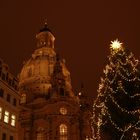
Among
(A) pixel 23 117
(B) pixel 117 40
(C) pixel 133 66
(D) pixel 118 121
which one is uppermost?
(A) pixel 23 117

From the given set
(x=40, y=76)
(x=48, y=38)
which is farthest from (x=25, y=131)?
(x=48, y=38)

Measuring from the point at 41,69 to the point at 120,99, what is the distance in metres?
70.8

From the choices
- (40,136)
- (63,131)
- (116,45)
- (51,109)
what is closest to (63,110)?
(51,109)

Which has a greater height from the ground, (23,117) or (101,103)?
(23,117)

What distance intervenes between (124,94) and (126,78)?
133 cm

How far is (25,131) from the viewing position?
263 feet

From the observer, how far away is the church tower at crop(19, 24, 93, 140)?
258ft

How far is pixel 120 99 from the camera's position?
27.1m

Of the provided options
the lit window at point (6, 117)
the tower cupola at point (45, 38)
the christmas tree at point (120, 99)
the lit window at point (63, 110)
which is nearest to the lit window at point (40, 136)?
the lit window at point (63, 110)

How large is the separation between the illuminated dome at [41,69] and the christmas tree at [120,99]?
A: 63015mm

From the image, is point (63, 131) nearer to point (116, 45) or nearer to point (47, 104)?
point (47, 104)

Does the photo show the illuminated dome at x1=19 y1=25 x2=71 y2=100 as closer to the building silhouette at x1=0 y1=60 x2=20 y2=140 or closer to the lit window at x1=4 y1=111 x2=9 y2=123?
the building silhouette at x1=0 y1=60 x2=20 y2=140

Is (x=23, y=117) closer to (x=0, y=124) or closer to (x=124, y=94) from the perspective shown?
(x=0, y=124)

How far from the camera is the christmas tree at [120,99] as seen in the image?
26.7 meters
